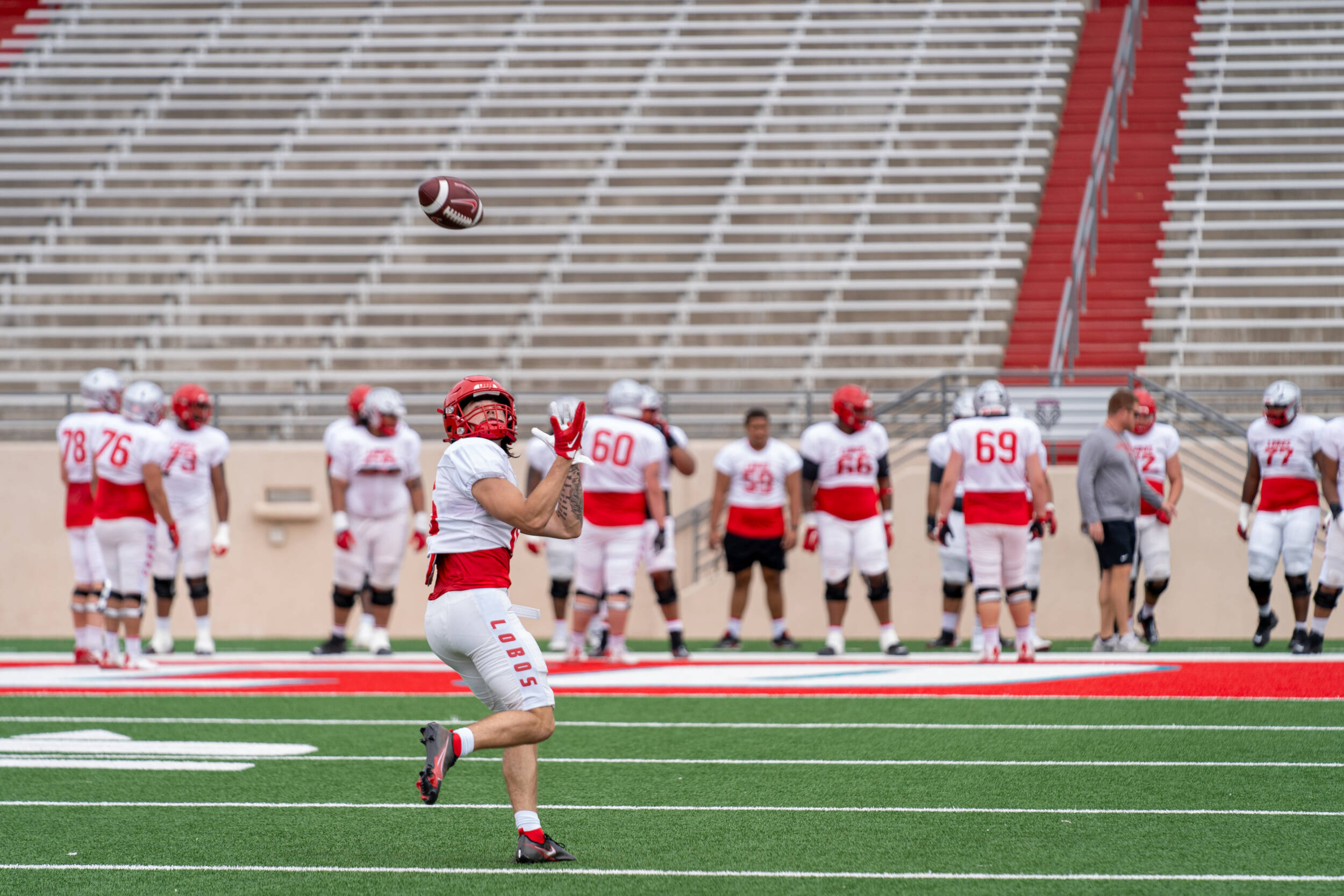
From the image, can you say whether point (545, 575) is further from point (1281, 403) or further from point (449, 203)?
point (449, 203)

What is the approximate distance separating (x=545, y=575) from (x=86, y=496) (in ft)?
15.7

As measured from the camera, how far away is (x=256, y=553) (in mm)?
15141

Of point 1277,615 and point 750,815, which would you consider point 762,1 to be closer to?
point 1277,615

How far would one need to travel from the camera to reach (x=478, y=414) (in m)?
5.09

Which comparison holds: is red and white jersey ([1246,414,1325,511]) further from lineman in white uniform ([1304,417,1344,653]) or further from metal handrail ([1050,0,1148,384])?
metal handrail ([1050,0,1148,384])

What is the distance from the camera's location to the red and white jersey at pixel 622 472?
36.5 ft

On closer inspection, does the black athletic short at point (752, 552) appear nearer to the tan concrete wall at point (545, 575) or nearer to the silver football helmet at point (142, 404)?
the tan concrete wall at point (545, 575)

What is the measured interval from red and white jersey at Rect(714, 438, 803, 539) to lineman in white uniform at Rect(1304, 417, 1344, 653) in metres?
3.98

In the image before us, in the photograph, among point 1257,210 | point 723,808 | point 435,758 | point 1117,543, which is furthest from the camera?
point 1257,210

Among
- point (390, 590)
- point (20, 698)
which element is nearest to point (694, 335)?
point (390, 590)

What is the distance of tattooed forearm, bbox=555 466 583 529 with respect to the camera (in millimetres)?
5121

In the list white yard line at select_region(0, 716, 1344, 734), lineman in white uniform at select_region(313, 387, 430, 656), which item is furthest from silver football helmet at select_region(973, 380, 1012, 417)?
lineman in white uniform at select_region(313, 387, 430, 656)

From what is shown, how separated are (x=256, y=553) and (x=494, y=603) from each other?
35.1 feet

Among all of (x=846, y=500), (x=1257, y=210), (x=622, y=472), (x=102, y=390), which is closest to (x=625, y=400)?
(x=622, y=472)
